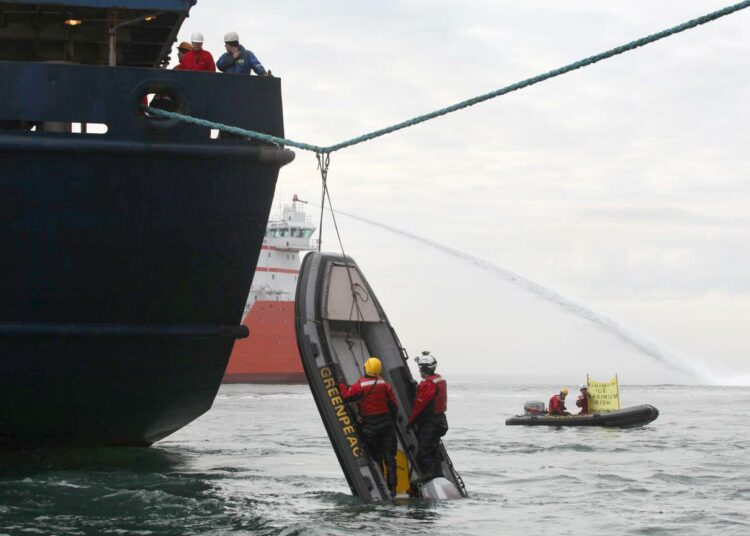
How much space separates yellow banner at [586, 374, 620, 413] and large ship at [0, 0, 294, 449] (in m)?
17.3

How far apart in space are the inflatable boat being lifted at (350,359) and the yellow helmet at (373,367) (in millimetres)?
437

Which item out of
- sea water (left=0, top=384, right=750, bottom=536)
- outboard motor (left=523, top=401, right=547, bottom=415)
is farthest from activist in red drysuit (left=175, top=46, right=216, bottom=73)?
outboard motor (left=523, top=401, right=547, bottom=415)

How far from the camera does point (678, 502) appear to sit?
1215 cm

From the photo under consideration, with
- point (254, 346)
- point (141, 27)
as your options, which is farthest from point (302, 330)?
point (254, 346)

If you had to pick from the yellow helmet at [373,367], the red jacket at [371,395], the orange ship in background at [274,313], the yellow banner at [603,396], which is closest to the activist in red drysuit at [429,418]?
the red jacket at [371,395]

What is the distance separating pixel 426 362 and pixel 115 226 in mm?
3268

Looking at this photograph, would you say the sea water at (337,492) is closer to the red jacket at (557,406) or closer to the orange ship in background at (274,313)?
the red jacket at (557,406)

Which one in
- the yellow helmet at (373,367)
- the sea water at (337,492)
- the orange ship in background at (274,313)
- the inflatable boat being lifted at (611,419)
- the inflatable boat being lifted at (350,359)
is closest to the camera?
the sea water at (337,492)

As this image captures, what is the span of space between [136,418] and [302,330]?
7.90 ft

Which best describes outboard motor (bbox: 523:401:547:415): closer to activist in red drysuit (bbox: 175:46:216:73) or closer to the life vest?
the life vest

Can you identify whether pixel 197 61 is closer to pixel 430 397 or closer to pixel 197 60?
pixel 197 60

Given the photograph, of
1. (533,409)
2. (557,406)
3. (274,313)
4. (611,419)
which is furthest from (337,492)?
(274,313)

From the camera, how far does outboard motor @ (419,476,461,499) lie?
10781mm

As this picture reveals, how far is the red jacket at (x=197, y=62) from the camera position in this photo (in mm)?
11398
